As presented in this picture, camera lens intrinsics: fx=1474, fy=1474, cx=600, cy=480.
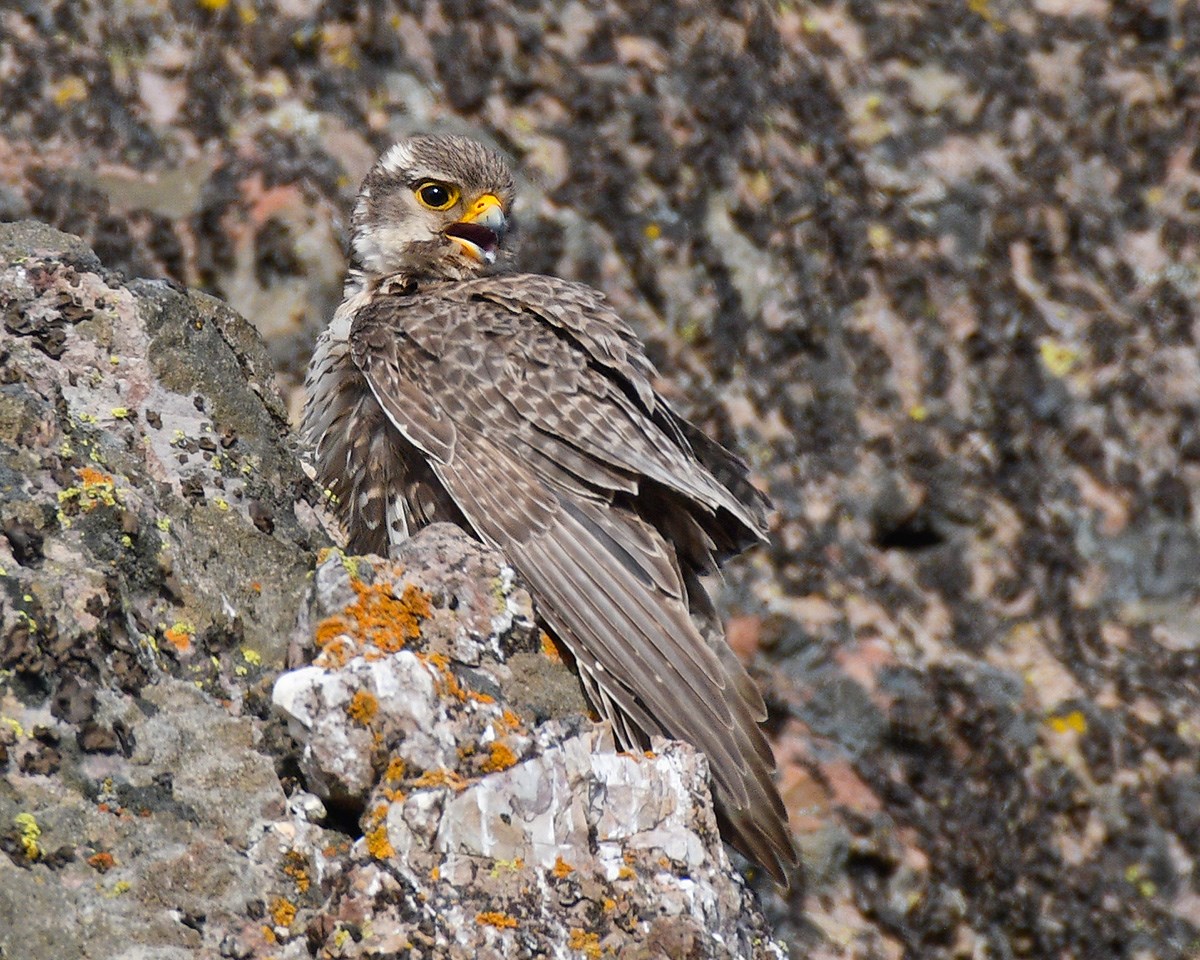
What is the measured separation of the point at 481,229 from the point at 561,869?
122 inches

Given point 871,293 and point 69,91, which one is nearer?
point 69,91

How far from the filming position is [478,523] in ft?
13.8

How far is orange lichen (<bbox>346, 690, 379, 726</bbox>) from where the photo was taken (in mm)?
2896

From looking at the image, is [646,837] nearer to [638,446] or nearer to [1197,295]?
[638,446]

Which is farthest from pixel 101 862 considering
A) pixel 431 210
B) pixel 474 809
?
pixel 431 210

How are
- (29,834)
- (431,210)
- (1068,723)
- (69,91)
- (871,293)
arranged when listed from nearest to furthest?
(29,834) → (431,210) → (1068,723) → (69,91) → (871,293)

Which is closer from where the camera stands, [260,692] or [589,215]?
[260,692]

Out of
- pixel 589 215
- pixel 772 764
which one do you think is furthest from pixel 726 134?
pixel 772 764

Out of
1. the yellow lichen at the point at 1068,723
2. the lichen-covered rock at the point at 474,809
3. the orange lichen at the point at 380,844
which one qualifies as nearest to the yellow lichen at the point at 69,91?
the lichen-covered rock at the point at 474,809

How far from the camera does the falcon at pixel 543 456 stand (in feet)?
12.8

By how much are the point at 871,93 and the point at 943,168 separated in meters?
0.47

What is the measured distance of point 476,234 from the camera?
5438 mm

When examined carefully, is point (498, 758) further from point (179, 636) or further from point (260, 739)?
point (179, 636)

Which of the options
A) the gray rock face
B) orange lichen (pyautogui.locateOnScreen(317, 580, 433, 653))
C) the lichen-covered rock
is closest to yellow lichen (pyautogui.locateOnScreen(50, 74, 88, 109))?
the gray rock face
